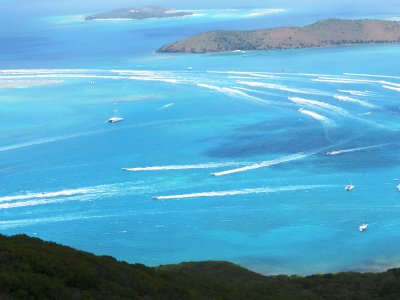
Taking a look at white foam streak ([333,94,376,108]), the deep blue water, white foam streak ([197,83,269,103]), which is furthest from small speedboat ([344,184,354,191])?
white foam streak ([197,83,269,103])

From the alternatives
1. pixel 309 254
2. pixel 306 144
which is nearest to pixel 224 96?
pixel 306 144

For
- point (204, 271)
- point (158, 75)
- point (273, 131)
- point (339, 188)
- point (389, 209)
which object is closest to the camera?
point (204, 271)

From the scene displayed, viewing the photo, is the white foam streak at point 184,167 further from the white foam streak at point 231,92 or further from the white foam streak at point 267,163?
the white foam streak at point 231,92

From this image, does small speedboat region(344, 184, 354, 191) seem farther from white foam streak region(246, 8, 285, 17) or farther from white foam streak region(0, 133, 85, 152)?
white foam streak region(246, 8, 285, 17)

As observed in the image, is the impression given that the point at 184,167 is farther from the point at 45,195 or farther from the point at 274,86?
the point at 274,86

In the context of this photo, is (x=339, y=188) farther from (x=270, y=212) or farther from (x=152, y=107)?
(x=152, y=107)

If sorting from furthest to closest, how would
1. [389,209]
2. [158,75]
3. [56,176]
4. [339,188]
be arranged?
1. [158,75]
2. [56,176]
3. [339,188]
4. [389,209]

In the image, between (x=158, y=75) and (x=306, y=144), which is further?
(x=158, y=75)
